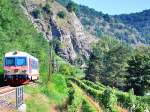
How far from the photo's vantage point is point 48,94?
1925 inches

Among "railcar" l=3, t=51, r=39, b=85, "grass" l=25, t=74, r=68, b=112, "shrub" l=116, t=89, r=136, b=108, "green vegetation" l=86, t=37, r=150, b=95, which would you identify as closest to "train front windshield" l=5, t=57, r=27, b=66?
"railcar" l=3, t=51, r=39, b=85

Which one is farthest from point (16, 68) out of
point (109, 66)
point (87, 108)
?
point (109, 66)

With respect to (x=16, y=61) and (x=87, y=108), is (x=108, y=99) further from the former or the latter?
(x=16, y=61)

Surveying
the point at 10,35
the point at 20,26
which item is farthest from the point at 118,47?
the point at 10,35

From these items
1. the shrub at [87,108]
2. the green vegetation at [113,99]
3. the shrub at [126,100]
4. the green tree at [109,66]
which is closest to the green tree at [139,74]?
the green tree at [109,66]

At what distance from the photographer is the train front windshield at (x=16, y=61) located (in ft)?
160

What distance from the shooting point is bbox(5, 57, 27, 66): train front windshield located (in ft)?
160

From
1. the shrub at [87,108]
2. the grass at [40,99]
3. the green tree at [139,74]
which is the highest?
the green tree at [139,74]

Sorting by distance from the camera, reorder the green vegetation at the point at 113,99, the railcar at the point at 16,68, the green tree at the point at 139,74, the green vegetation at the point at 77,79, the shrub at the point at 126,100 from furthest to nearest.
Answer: the green tree at the point at 139,74 < the shrub at the point at 126,100 < the green vegetation at the point at 113,99 < the green vegetation at the point at 77,79 < the railcar at the point at 16,68

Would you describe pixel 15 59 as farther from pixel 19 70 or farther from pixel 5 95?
pixel 5 95

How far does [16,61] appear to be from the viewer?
161 feet

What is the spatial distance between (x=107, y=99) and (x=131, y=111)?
5.73 metres

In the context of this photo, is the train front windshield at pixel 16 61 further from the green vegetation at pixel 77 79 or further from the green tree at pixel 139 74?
the green tree at pixel 139 74

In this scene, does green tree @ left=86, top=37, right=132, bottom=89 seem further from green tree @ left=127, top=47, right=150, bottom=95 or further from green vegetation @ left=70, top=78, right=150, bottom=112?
green vegetation @ left=70, top=78, right=150, bottom=112
